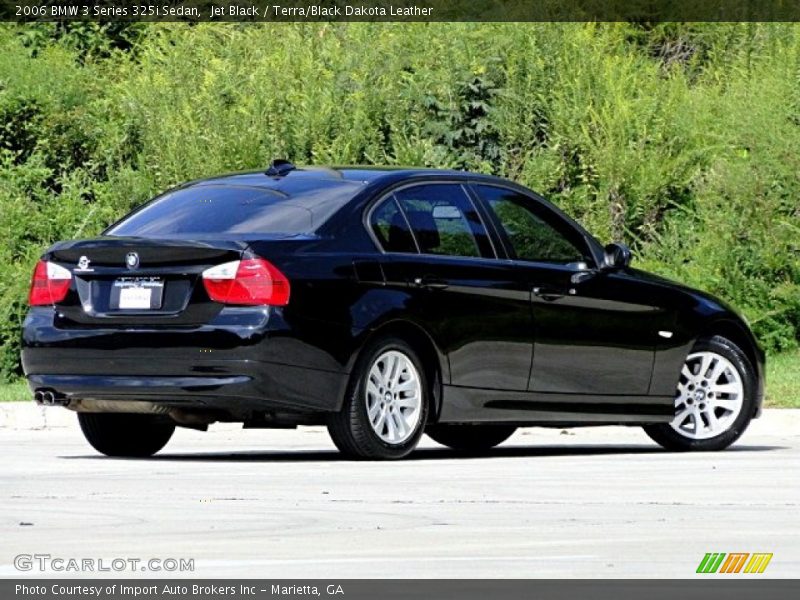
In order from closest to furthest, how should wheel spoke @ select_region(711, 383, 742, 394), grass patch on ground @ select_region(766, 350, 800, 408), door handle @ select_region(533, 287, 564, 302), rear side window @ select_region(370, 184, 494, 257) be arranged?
rear side window @ select_region(370, 184, 494, 257) → door handle @ select_region(533, 287, 564, 302) → wheel spoke @ select_region(711, 383, 742, 394) → grass patch on ground @ select_region(766, 350, 800, 408)

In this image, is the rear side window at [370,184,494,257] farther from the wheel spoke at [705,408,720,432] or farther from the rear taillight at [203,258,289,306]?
the wheel spoke at [705,408,720,432]

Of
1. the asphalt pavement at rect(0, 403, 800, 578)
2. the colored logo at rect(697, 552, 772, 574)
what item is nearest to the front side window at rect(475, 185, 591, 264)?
the asphalt pavement at rect(0, 403, 800, 578)

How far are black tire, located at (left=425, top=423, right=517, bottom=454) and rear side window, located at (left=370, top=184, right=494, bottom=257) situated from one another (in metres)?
1.45

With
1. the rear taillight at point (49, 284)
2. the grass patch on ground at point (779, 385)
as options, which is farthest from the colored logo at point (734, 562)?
the grass patch on ground at point (779, 385)

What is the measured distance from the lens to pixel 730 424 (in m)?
13.9

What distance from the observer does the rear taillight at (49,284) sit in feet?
40.5

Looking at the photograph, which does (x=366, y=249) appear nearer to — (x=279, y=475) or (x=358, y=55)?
(x=279, y=475)

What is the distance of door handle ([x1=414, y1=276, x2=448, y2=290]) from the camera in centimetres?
1239

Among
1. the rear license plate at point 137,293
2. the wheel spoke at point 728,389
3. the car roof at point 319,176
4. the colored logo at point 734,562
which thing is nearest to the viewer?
the colored logo at point 734,562

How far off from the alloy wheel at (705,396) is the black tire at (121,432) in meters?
3.19

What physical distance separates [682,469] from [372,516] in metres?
3.32

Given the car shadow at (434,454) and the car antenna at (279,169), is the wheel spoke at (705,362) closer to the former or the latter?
the car shadow at (434,454)

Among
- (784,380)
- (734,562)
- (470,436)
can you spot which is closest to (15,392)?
(470,436)
